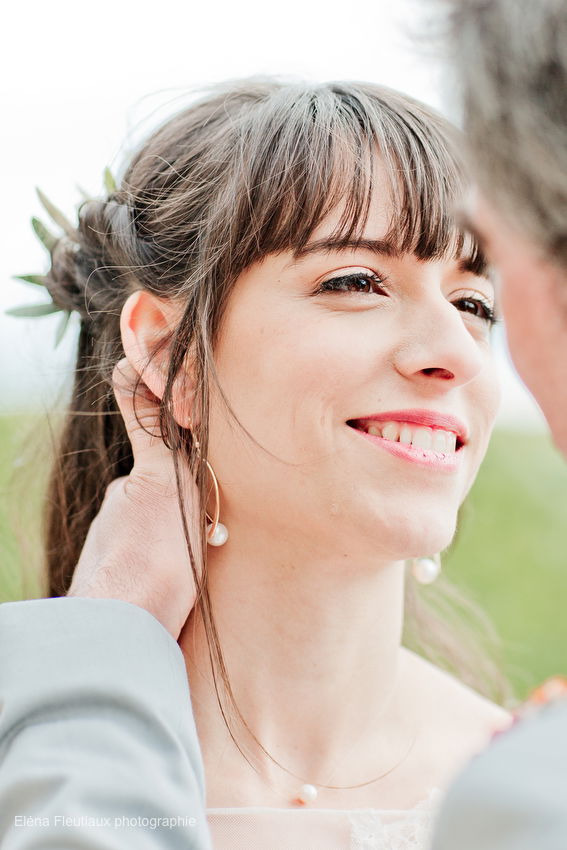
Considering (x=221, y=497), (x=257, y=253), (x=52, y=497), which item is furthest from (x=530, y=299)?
(x=52, y=497)

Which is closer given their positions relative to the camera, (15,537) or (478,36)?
(478,36)

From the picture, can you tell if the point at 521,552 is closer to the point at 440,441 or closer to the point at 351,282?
the point at 440,441

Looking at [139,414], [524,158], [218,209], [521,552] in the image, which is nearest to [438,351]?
[218,209]

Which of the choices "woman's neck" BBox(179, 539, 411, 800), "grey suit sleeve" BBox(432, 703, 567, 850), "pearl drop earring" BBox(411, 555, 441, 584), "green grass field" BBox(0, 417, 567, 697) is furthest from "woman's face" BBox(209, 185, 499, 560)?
"green grass field" BBox(0, 417, 567, 697)

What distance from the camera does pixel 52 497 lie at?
2.72 metres

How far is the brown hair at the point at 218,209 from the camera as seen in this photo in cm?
211

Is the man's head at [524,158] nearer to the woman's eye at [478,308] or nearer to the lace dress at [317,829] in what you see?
the woman's eye at [478,308]

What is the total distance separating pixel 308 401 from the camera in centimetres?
207

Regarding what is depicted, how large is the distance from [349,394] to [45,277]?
1002 millimetres

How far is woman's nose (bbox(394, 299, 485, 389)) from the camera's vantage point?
2057 millimetres

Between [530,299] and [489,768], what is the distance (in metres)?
→ 0.52

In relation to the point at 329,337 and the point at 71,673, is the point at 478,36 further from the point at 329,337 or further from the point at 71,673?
the point at 71,673

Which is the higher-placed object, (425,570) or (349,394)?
(349,394)

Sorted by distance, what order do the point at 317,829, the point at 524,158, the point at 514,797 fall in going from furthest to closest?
the point at 317,829, the point at 524,158, the point at 514,797
